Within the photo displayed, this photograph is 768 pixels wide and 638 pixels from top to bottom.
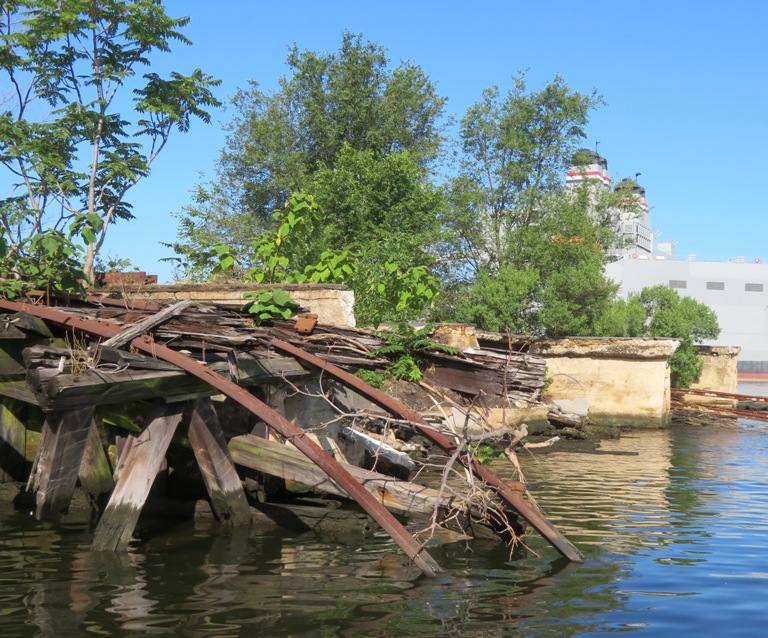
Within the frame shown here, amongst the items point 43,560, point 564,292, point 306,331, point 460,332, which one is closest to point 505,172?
point 564,292

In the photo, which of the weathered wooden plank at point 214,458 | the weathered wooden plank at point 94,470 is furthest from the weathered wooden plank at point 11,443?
the weathered wooden plank at point 214,458

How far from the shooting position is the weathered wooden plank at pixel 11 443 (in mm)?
9523

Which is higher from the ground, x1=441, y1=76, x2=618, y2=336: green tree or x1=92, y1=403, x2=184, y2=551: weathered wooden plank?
x1=441, y1=76, x2=618, y2=336: green tree

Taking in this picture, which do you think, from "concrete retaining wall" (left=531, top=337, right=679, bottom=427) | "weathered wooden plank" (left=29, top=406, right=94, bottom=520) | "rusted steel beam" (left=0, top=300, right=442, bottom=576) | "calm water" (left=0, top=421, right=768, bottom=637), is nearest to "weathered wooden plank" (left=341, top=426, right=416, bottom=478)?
"calm water" (left=0, top=421, right=768, bottom=637)

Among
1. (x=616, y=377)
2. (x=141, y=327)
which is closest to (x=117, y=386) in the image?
(x=141, y=327)

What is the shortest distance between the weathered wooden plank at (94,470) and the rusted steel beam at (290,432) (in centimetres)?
151

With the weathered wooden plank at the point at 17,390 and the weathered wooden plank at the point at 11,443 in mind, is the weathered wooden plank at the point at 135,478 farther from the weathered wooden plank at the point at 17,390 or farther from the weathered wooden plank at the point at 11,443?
the weathered wooden plank at the point at 11,443

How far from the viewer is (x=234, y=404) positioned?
9.16 metres

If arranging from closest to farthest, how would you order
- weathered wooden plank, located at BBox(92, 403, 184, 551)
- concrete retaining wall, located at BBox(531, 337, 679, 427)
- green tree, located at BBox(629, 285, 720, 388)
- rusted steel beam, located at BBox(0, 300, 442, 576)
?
rusted steel beam, located at BBox(0, 300, 442, 576) < weathered wooden plank, located at BBox(92, 403, 184, 551) < concrete retaining wall, located at BBox(531, 337, 679, 427) < green tree, located at BBox(629, 285, 720, 388)

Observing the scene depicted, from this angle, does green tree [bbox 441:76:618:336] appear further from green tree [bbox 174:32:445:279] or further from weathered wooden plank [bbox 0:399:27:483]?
weathered wooden plank [bbox 0:399:27:483]

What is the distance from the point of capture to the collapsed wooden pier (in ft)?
23.0

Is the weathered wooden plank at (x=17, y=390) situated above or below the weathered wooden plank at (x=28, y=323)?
below

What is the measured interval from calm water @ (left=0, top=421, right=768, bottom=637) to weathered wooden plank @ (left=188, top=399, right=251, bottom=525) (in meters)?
0.40

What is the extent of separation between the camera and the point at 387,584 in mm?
7020
